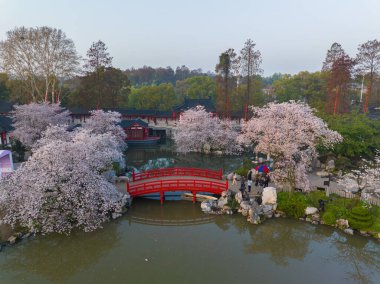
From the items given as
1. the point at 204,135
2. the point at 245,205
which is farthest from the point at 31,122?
the point at 245,205

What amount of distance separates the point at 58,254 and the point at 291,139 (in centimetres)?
1790

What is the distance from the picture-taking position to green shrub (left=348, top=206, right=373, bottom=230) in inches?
657

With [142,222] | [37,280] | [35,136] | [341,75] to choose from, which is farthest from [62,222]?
[341,75]

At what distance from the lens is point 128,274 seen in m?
13.3

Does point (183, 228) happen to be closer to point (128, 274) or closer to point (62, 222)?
point (128, 274)

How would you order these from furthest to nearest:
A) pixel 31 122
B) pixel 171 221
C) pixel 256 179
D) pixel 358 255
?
pixel 31 122 < pixel 256 179 < pixel 171 221 < pixel 358 255

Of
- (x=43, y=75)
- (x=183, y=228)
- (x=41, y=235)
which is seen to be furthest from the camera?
(x=43, y=75)

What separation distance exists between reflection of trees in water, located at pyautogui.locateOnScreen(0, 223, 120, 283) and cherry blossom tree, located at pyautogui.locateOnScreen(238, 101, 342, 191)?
1275cm

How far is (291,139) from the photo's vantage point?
2144 centimetres

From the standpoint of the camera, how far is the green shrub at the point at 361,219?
1669 centimetres

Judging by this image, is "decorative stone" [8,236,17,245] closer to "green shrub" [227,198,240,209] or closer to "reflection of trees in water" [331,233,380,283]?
"green shrub" [227,198,240,209]

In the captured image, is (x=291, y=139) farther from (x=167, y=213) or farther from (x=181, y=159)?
(x=181, y=159)

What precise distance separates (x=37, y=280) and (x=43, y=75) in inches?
1380

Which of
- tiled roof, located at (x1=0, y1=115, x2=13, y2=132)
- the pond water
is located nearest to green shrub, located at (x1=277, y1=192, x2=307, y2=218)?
the pond water
